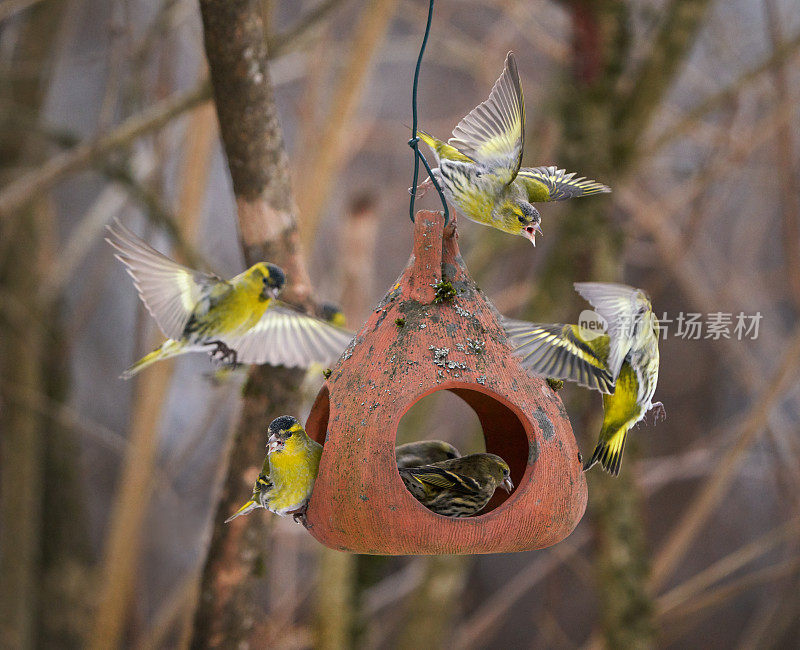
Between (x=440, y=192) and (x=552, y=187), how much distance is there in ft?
1.15

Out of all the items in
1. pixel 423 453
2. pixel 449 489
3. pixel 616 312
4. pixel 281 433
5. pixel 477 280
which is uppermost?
pixel 477 280

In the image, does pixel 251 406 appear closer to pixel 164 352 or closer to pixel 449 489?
pixel 164 352

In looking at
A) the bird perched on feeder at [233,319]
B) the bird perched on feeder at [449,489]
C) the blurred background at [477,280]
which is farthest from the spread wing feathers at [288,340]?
the bird perched on feeder at [449,489]

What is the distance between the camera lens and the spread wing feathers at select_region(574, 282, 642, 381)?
2.48 meters

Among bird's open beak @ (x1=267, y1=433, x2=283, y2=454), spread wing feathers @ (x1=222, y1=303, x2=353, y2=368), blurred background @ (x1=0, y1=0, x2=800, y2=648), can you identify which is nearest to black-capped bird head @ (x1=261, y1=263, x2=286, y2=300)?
spread wing feathers @ (x1=222, y1=303, x2=353, y2=368)

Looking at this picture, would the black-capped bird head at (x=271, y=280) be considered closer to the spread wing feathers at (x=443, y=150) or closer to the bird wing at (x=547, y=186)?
the spread wing feathers at (x=443, y=150)

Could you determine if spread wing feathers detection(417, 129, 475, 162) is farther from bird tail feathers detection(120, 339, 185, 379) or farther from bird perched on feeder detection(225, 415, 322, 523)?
bird tail feathers detection(120, 339, 185, 379)

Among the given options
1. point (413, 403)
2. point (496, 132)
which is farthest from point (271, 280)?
point (496, 132)

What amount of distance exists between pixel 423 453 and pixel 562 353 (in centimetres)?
72

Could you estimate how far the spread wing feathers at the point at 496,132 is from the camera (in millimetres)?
2371

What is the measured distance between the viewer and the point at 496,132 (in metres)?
2.44

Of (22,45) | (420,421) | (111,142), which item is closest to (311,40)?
(111,142)

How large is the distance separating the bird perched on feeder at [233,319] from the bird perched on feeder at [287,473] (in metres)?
0.57

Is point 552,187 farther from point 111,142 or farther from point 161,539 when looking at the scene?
point 161,539
